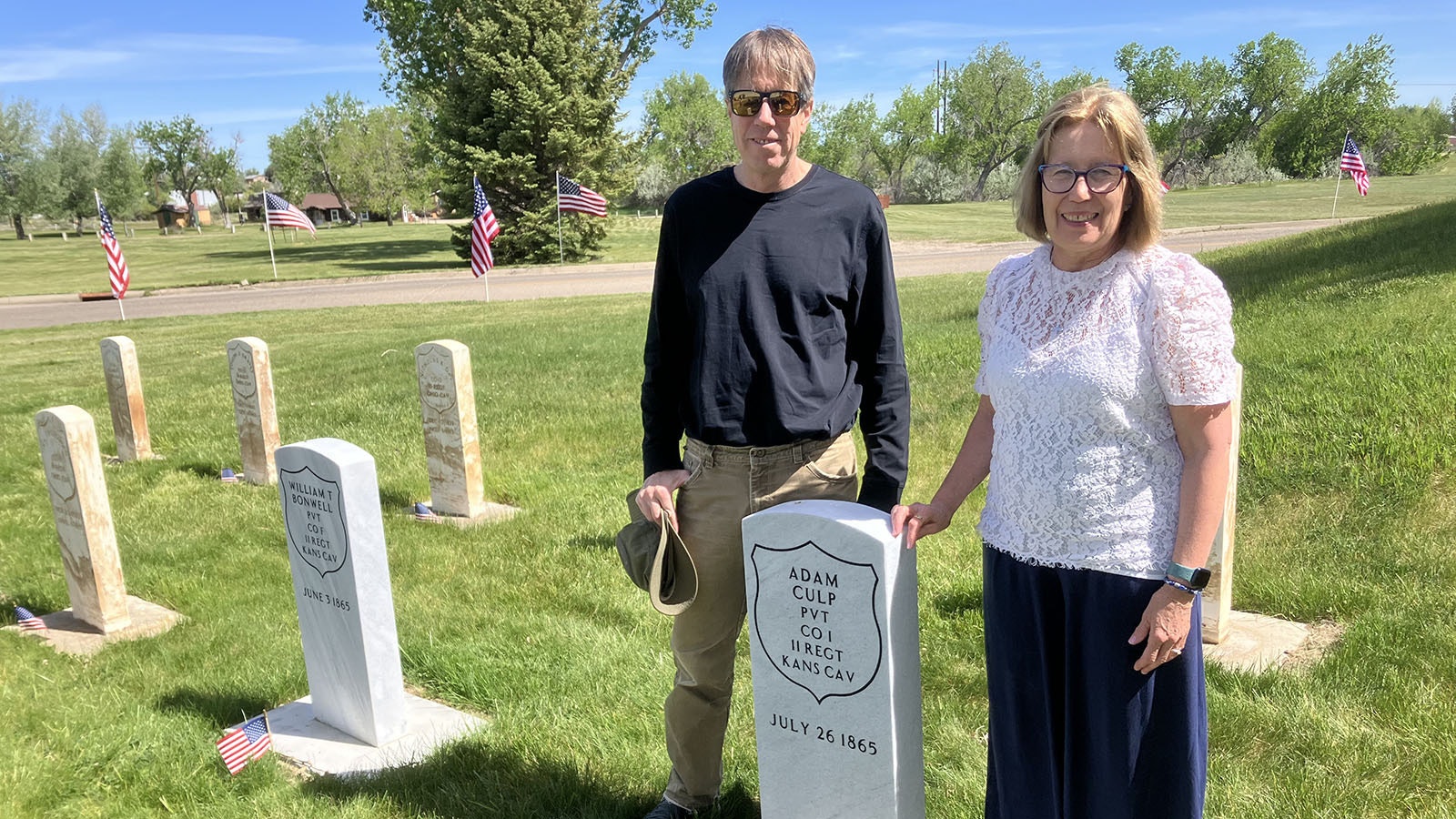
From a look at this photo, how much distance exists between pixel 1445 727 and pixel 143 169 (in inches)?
4043

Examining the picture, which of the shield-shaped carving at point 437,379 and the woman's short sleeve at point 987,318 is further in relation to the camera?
the shield-shaped carving at point 437,379

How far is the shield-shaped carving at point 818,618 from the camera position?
7.34 feet

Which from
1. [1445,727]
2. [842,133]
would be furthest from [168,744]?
[842,133]

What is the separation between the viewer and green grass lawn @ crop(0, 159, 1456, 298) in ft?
108

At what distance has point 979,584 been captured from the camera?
15.2 ft

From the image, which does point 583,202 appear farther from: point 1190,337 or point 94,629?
point 1190,337

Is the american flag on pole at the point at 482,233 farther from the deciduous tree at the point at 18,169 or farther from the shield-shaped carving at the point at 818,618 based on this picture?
the deciduous tree at the point at 18,169

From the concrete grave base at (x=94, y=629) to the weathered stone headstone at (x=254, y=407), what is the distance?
2.15 metres

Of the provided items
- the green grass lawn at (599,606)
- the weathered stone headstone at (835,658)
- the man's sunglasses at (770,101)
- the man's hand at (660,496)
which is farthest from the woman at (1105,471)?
the green grass lawn at (599,606)

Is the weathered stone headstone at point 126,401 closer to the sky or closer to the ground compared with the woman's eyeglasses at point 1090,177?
closer to the ground

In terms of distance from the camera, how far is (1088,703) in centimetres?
207

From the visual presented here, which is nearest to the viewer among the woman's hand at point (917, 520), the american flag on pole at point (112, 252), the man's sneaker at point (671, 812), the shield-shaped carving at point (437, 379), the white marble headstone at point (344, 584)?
the woman's hand at point (917, 520)

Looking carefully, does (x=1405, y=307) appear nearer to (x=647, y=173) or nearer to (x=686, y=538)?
(x=686, y=538)

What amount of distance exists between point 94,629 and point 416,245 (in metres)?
40.1
